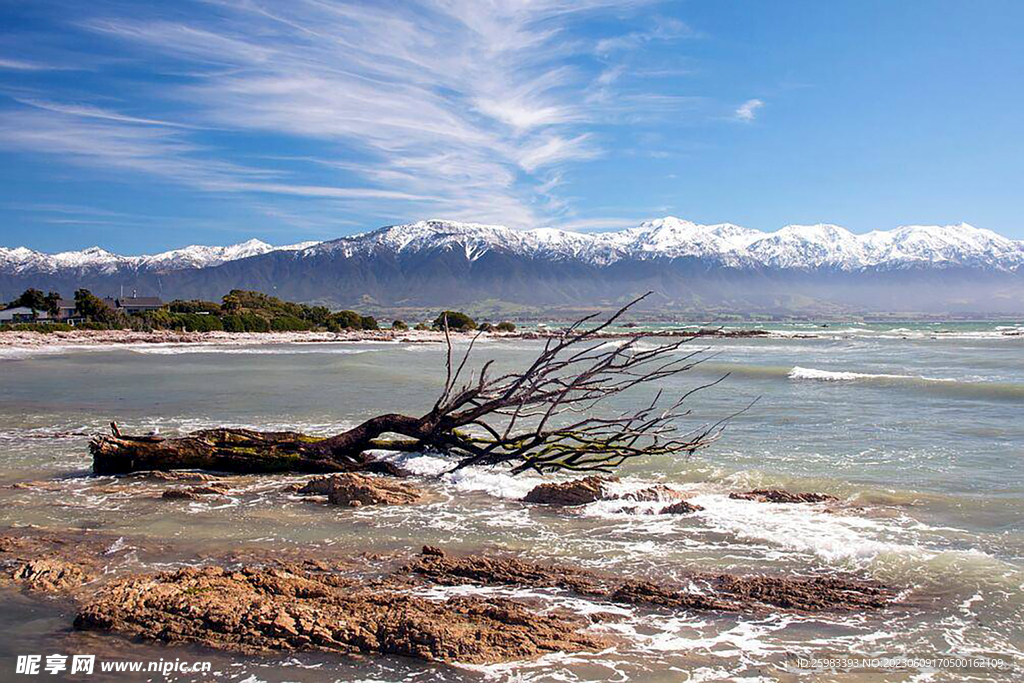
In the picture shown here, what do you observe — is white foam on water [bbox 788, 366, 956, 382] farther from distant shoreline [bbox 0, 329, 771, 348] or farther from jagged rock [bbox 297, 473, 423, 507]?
jagged rock [bbox 297, 473, 423, 507]

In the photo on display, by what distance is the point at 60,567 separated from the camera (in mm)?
5645

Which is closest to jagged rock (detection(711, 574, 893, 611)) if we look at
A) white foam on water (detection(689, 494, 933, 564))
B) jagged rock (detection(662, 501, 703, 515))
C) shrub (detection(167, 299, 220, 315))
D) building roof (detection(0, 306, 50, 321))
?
white foam on water (detection(689, 494, 933, 564))

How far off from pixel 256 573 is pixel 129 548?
168 centimetres

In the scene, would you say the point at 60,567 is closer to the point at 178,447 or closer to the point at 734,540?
the point at 178,447

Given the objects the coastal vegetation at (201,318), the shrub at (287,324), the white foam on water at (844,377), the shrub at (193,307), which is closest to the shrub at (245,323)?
the coastal vegetation at (201,318)

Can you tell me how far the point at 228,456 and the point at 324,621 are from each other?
5.66m

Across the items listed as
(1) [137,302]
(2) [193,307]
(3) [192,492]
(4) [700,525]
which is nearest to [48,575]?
(3) [192,492]

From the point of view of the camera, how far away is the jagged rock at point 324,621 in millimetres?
4402

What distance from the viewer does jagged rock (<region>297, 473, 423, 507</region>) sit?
26.3ft

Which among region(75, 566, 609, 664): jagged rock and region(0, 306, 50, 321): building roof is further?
region(0, 306, 50, 321): building roof

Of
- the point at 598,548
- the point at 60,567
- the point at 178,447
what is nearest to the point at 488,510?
the point at 598,548

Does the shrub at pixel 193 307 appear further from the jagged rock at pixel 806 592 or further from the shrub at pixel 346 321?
the jagged rock at pixel 806 592

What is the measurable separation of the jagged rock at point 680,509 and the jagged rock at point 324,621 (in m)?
3.01

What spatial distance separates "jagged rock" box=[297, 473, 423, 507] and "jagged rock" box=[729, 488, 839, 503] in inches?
150
